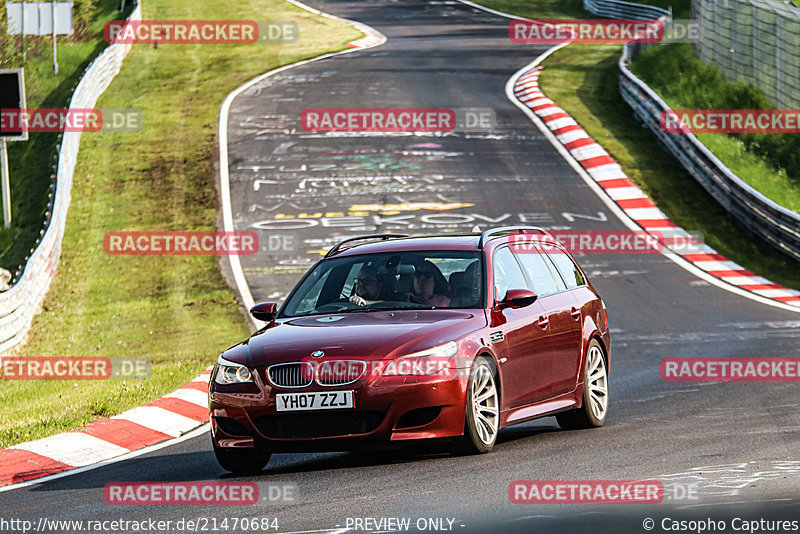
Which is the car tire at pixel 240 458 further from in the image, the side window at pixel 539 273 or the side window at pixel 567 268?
the side window at pixel 567 268

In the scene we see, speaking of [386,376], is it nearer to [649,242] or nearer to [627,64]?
[649,242]

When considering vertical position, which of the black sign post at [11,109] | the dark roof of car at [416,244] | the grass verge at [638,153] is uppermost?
the dark roof of car at [416,244]

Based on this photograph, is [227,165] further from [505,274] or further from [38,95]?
[505,274]

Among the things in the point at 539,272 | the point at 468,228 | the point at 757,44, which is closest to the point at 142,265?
the point at 468,228

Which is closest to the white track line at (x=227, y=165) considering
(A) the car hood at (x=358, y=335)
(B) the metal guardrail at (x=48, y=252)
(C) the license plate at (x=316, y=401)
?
(B) the metal guardrail at (x=48, y=252)

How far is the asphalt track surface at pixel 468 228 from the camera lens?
24.3 ft

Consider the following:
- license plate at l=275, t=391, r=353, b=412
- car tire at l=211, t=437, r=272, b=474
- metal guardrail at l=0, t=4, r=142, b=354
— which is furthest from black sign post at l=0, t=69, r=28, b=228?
license plate at l=275, t=391, r=353, b=412

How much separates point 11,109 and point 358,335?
54.9ft

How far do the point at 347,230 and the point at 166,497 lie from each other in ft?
51.0

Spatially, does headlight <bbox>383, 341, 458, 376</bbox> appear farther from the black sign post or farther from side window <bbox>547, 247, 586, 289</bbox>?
the black sign post

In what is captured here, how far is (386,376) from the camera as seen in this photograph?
863 centimetres

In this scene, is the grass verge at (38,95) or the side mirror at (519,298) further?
the grass verge at (38,95)

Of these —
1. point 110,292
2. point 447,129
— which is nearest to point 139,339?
point 110,292

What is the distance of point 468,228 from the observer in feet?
77.1
